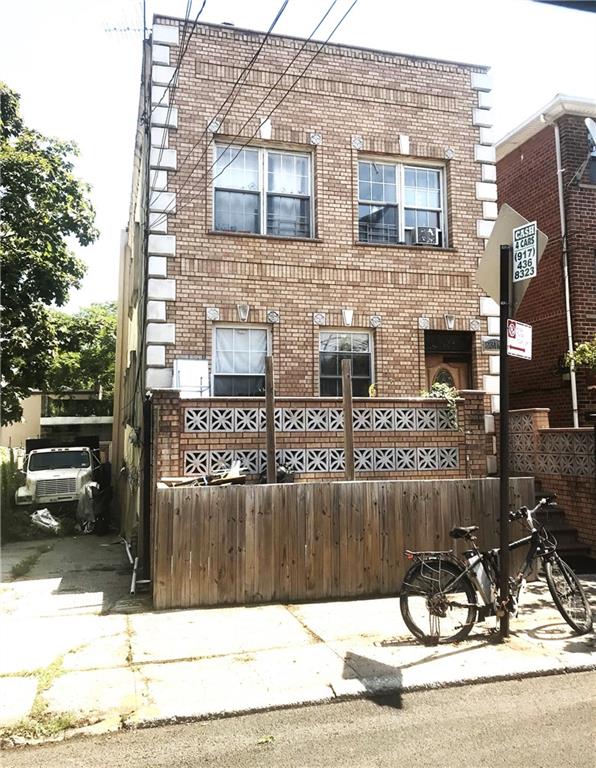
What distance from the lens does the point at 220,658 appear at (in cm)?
563

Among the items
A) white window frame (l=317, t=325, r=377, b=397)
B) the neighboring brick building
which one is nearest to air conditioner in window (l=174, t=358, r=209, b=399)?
white window frame (l=317, t=325, r=377, b=397)

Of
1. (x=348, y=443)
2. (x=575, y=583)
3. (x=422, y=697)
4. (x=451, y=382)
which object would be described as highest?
(x=451, y=382)

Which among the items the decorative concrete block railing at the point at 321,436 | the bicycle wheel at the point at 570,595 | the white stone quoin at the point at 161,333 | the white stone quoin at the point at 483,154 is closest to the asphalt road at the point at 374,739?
the bicycle wheel at the point at 570,595

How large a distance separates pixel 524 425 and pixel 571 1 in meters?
8.92

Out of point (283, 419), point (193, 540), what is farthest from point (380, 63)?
point (193, 540)

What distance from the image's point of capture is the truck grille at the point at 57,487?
1666 centimetres

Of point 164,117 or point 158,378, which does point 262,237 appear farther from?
point 158,378

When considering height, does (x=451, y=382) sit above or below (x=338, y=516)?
above

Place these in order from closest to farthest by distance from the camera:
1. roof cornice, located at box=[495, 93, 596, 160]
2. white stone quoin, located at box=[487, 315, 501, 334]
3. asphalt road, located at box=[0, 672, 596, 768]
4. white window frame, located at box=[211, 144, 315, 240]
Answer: asphalt road, located at box=[0, 672, 596, 768] → white window frame, located at box=[211, 144, 315, 240] → white stone quoin, located at box=[487, 315, 501, 334] → roof cornice, located at box=[495, 93, 596, 160]

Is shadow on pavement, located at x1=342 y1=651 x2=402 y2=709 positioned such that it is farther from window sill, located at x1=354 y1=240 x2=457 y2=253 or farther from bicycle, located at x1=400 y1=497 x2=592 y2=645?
window sill, located at x1=354 y1=240 x2=457 y2=253

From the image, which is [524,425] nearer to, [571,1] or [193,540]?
[193,540]

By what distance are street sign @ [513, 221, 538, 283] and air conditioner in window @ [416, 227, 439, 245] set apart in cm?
556

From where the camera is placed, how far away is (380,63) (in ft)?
39.2

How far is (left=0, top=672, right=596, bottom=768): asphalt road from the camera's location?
388 centimetres
